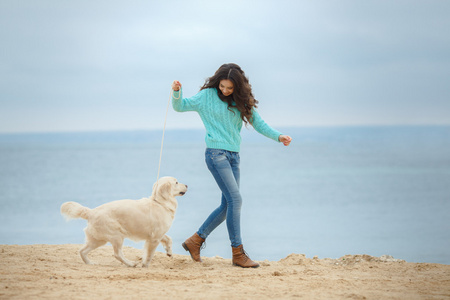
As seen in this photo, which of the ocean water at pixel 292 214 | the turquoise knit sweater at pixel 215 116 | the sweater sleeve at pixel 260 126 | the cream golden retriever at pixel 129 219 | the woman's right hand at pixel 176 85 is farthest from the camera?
the ocean water at pixel 292 214

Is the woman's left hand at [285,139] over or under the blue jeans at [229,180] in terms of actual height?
over

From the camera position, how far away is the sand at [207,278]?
14.6ft

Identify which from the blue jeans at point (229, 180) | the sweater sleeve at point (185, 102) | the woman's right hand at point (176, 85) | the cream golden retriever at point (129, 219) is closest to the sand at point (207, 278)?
the cream golden retriever at point (129, 219)

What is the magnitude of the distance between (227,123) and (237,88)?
1.42 feet

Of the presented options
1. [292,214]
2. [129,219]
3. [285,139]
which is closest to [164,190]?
[129,219]

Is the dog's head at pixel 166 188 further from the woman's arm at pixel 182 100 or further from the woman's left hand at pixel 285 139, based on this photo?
the woman's left hand at pixel 285 139

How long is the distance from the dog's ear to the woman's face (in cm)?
129

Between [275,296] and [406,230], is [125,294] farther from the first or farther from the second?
[406,230]

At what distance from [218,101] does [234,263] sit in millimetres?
1967

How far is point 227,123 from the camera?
19.6 feet

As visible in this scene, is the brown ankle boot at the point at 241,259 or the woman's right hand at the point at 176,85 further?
the brown ankle boot at the point at 241,259

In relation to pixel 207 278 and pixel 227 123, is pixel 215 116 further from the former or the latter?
pixel 207 278

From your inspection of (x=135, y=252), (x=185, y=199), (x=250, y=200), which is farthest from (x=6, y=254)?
(x=250, y=200)

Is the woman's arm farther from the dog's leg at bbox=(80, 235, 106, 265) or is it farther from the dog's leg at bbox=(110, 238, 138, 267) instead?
the dog's leg at bbox=(80, 235, 106, 265)
